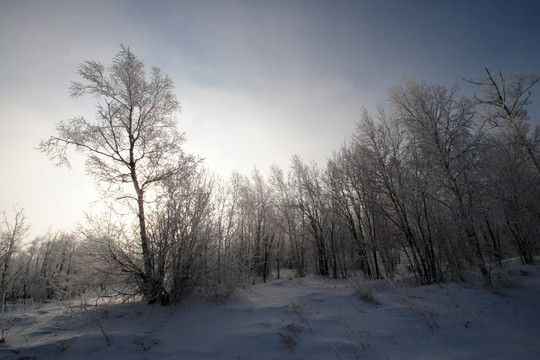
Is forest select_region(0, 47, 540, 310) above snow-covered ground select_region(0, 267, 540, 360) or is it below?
above

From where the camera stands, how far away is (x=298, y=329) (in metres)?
4.02

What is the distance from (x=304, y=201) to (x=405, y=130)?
10.3m

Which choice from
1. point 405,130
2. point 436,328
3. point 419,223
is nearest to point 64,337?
point 436,328

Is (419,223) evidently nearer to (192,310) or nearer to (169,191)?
(192,310)

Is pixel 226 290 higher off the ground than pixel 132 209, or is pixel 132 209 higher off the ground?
pixel 132 209

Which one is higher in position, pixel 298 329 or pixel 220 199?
pixel 220 199

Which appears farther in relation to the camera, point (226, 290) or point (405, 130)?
point (405, 130)

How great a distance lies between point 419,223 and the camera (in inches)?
312

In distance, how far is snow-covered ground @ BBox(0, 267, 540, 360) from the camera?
10.8 feet

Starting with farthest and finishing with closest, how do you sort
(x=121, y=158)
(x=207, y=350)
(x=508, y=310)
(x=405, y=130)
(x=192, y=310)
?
(x=405, y=130)
(x=121, y=158)
(x=192, y=310)
(x=508, y=310)
(x=207, y=350)

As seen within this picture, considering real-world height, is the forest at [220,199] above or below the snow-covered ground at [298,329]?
above

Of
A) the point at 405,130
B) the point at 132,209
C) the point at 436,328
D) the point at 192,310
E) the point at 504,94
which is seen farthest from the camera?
the point at 504,94

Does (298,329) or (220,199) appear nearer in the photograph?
(298,329)

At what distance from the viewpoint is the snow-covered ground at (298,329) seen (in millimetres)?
3303
